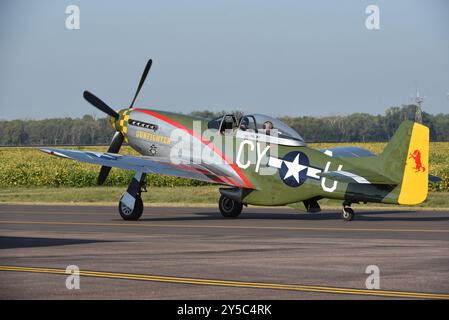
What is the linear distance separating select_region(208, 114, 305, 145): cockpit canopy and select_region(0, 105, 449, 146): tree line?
2265 inches

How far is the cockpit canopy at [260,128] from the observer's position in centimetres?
2488

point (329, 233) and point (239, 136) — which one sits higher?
point (239, 136)

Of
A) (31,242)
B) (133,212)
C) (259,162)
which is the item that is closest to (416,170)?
(259,162)

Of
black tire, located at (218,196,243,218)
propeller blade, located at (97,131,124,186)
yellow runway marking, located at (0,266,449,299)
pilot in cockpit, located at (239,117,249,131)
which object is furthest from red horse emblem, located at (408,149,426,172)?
yellow runway marking, located at (0,266,449,299)

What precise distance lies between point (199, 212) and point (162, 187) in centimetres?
1453

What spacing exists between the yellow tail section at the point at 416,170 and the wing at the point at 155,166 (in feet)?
16.6

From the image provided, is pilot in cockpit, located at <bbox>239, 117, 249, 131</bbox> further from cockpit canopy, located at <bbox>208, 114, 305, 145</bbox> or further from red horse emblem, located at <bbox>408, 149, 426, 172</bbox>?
red horse emblem, located at <bbox>408, 149, 426, 172</bbox>

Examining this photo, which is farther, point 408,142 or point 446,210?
point 446,210

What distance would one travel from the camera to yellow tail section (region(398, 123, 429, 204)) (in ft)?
73.4

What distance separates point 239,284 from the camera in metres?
12.5

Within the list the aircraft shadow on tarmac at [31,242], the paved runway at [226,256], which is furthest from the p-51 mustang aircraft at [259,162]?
the aircraft shadow on tarmac at [31,242]

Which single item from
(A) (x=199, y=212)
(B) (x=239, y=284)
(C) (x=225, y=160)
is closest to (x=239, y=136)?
(C) (x=225, y=160)

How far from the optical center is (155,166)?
26.1 m
